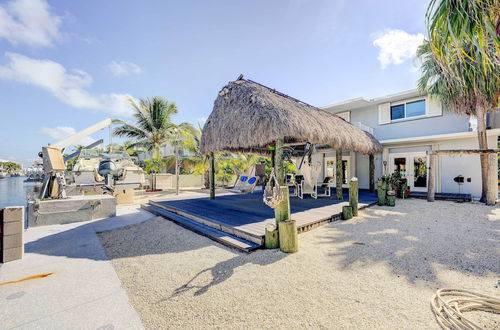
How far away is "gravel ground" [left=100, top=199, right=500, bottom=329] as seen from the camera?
2070 mm

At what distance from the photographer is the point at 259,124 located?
5.85 meters

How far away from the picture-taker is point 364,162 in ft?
40.5

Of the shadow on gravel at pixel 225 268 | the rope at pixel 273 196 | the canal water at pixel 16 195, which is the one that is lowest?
the canal water at pixel 16 195

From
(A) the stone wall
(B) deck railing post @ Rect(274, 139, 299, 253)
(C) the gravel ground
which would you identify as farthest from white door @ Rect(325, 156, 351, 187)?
(A) the stone wall

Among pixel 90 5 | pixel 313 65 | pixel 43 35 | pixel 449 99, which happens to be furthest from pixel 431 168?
pixel 43 35

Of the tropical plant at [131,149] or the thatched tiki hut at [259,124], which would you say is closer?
the thatched tiki hut at [259,124]

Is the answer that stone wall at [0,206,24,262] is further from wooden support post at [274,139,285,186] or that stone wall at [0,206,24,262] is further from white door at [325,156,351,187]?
white door at [325,156,351,187]

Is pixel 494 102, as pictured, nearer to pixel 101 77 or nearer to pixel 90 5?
pixel 90 5

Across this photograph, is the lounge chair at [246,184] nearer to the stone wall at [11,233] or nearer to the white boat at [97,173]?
A: the white boat at [97,173]

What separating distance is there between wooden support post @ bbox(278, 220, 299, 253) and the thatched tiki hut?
212 centimetres

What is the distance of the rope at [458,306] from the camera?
191 cm

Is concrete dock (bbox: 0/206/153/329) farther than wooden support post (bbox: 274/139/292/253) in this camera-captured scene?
No

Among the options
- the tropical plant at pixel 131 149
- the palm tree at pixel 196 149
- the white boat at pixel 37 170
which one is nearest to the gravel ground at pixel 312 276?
the palm tree at pixel 196 149

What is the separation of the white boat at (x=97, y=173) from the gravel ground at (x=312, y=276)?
6.95 metres
